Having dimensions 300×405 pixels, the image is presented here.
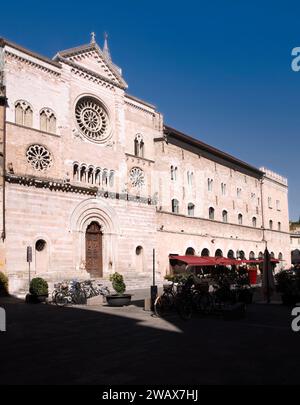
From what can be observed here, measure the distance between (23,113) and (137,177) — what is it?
448 inches

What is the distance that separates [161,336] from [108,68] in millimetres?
26687

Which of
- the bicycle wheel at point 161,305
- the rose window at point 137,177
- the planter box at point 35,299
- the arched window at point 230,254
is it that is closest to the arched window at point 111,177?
the rose window at point 137,177

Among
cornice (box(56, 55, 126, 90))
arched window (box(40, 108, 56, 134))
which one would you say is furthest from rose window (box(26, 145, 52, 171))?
cornice (box(56, 55, 126, 90))

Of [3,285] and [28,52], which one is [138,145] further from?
[3,285]

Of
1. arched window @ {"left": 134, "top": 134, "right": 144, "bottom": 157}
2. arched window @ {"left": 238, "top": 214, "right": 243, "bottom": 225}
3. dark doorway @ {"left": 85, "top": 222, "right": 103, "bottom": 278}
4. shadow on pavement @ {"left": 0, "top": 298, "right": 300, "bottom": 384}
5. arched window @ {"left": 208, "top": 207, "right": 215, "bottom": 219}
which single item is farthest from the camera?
arched window @ {"left": 238, "top": 214, "right": 243, "bottom": 225}

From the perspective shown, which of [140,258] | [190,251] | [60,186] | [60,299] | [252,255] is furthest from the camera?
[252,255]

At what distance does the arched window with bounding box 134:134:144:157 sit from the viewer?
36.8m

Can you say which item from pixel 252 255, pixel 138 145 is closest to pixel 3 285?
pixel 138 145

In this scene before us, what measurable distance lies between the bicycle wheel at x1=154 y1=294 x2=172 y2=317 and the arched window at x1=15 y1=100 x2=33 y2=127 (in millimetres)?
16336

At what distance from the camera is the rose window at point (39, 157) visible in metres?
27.7

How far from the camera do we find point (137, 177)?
119ft

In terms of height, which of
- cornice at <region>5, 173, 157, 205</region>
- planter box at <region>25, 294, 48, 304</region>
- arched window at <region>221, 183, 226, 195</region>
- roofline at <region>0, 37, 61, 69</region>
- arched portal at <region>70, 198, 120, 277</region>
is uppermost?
roofline at <region>0, 37, 61, 69</region>

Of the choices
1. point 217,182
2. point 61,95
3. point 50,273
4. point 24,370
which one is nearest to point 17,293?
point 50,273

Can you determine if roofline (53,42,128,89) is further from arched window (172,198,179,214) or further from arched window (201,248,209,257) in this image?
arched window (201,248,209,257)
